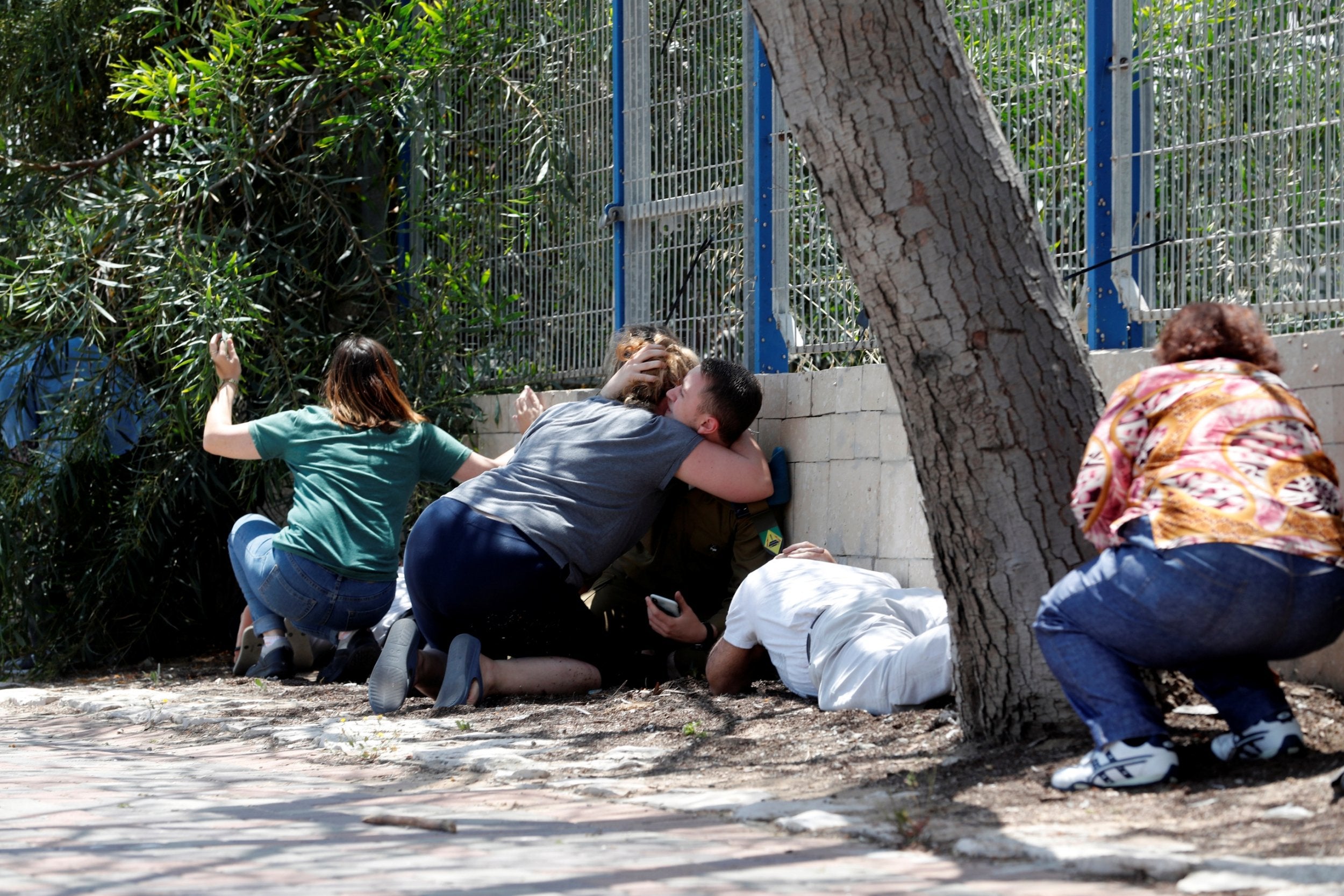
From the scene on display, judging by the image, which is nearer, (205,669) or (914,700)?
(914,700)

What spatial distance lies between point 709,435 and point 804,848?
9.45 feet

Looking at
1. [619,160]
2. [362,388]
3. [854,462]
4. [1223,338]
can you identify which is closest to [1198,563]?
[1223,338]

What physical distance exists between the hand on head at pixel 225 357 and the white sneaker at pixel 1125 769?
14.7 ft

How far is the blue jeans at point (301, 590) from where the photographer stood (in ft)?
20.4

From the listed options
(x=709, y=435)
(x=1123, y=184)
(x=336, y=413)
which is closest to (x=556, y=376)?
(x=336, y=413)

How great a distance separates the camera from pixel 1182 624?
132 inches

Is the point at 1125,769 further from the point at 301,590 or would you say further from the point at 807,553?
the point at 301,590

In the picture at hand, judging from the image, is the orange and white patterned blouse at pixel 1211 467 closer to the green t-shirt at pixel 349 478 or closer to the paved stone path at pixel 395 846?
the paved stone path at pixel 395 846

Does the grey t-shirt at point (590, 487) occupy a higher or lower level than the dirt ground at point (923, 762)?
higher

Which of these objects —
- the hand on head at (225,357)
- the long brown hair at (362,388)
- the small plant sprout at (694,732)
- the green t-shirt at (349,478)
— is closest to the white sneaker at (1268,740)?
the small plant sprout at (694,732)

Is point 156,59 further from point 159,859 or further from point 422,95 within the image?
point 159,859

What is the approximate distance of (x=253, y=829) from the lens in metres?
3.38

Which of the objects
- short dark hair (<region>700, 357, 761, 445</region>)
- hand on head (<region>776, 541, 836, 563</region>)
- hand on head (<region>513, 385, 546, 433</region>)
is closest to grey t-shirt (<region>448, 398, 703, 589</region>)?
short dark hair (<region>700, 357, 761, 445</region>)

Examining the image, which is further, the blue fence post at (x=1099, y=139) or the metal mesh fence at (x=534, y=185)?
the metal mesh fence at (x=534, y=185)
